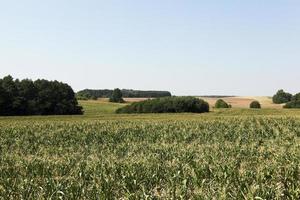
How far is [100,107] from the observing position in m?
113

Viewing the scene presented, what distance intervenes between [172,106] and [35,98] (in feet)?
87.5

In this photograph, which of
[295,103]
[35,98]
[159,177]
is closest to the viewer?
[159,177]

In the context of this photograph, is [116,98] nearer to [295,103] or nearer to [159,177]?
[295,103]

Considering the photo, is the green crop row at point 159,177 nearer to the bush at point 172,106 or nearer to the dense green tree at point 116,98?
the bush at point 172,106

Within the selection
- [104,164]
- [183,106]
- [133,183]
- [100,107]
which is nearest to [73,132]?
[104,164]

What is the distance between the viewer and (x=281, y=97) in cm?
14550

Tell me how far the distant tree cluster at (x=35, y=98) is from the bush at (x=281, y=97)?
70.6 metres

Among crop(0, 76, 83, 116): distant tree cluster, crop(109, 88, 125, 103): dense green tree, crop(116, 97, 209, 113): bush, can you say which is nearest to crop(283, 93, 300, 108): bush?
crop(116, 97, 209, 113): bush

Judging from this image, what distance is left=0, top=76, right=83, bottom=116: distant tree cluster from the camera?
86.0 metres

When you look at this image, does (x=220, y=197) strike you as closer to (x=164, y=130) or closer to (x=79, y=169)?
(x=79, y=169)

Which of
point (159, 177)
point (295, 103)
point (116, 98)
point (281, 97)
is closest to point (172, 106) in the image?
point (295, 103)

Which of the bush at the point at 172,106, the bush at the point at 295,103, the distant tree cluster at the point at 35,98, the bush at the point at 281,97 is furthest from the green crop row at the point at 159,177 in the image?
the bush at the point at 281,97

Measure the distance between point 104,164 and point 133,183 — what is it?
3.24 meters

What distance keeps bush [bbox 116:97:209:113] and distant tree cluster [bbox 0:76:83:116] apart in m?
12.5
